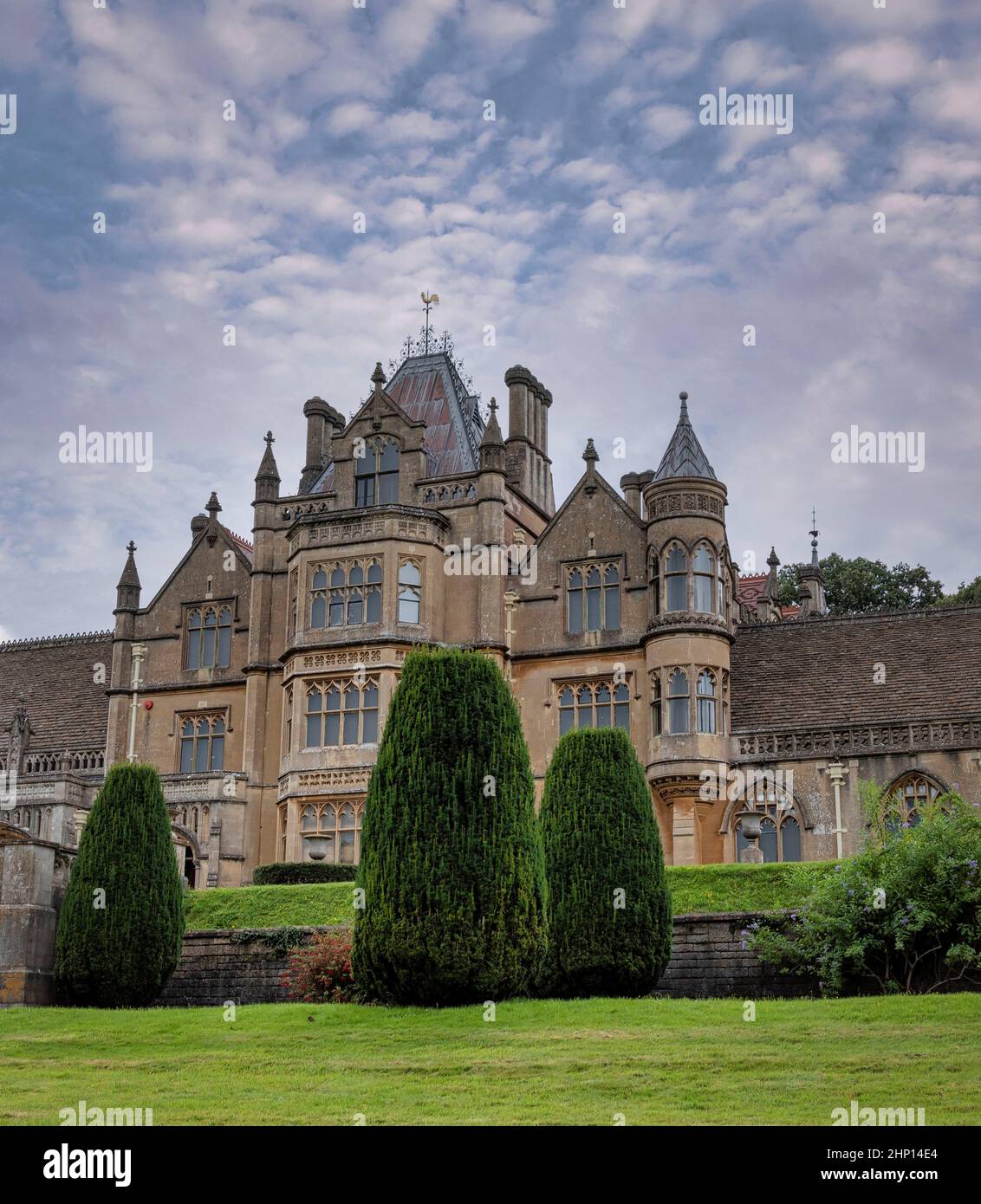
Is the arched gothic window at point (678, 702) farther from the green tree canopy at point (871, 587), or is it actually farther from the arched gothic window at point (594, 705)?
the green tree canopy at point (871, 587)

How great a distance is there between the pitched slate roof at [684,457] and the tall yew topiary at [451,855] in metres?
18.5

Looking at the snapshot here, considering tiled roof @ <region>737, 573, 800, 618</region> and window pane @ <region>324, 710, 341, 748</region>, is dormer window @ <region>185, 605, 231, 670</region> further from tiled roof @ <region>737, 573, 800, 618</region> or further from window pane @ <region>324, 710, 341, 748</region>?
tiled roof @ <region>737, 573, 800, 618</region>

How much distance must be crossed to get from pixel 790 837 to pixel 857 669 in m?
5.66

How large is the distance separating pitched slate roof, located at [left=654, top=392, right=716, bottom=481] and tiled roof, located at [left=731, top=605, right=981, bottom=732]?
16.9 feet

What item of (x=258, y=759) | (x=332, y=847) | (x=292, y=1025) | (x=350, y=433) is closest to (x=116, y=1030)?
(x=292, y=1025)

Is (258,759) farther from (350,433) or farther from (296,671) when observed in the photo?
(350,433)

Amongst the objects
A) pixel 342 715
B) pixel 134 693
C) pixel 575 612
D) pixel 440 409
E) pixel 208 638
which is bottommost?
pixel 342 715

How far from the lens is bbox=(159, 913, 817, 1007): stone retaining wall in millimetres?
23406

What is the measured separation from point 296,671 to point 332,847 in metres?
4.79

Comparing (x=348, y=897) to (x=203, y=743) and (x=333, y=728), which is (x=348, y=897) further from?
(x=203, y=743)

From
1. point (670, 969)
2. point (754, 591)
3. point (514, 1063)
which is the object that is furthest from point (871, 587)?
point (514, 1063)

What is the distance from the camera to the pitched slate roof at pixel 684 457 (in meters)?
39.6

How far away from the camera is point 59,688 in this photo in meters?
47.6

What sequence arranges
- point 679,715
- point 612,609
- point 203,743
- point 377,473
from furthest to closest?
point 203,743
point 377,473
point 612,609
point 679,715
